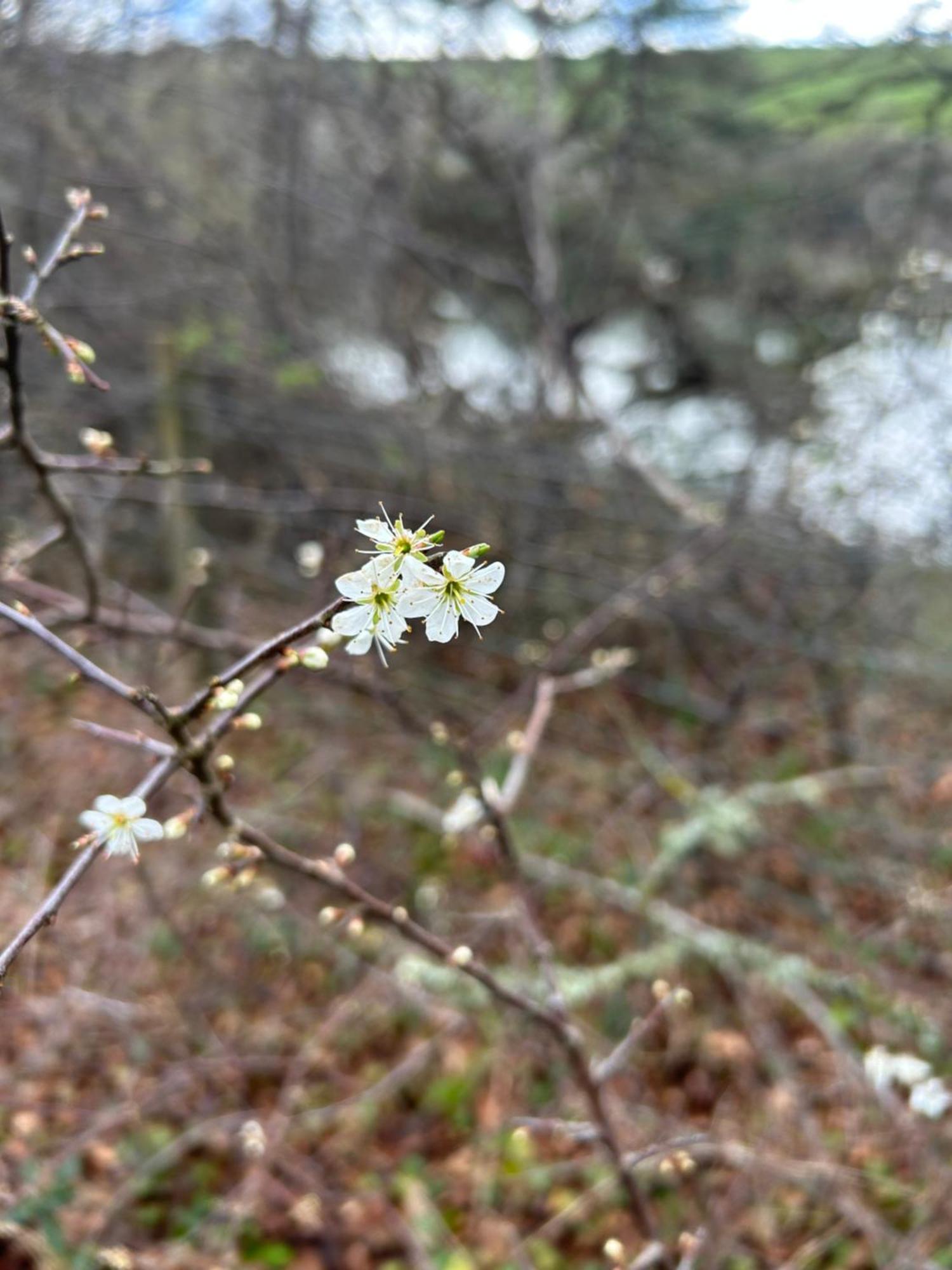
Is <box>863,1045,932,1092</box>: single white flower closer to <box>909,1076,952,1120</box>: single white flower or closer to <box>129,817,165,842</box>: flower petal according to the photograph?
<box>909,1076,952,1120</box>: single white flower

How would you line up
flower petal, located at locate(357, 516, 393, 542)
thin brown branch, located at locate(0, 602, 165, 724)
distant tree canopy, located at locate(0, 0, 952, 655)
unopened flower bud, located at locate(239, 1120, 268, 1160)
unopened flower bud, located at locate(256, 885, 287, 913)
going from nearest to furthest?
flower petal, located at locate(357, 516, 393, 542)
thin brown branch, located at locate(0, 602, 165, 724)
unopened flower bud, located at locate(239, 1120, 268, 1160)
unopened flower bud, located at locate(256, 885, 287, 913)
distant tree canopy, located at locate(0, 0, 952, 655)

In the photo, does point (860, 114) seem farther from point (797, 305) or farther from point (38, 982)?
point (38, 982)

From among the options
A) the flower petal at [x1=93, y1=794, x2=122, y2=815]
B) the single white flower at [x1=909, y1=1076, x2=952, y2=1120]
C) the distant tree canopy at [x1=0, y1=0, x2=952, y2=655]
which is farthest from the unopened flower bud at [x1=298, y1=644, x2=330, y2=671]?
the distant tree canopy at [x1=0, y1=0, x2=952, y2=655]

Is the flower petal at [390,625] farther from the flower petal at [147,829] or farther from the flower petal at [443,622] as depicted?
the flower petal at [147,829]

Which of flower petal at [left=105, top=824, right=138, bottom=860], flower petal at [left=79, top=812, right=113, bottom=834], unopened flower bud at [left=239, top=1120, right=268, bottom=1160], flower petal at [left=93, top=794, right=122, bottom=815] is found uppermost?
flower petal at [left=93, top=794, right=122, bottom=815]

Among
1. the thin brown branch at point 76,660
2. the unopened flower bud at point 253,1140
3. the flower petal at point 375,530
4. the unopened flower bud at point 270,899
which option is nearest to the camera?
the flower petal at point 375,530

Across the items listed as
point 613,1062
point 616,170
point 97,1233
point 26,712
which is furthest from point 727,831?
point 616,170

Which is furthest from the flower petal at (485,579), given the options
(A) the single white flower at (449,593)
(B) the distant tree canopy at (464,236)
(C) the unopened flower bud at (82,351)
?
(B) the distant tree canopy at (464,236)

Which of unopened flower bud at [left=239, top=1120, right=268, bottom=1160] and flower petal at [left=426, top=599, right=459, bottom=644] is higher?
flower petal at [left=426, top=599, right=459, bottom=644]
